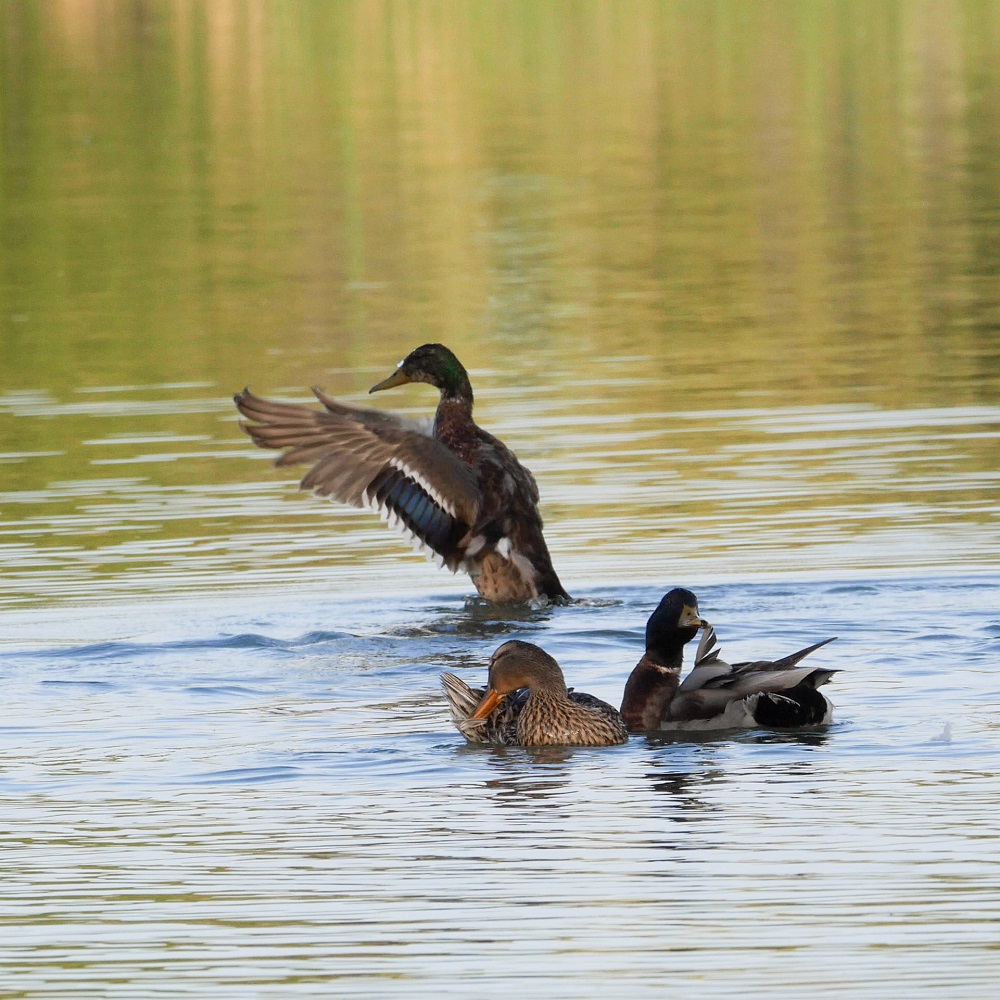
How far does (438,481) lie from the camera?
13.1 m

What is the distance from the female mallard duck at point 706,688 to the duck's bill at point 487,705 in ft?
1.83

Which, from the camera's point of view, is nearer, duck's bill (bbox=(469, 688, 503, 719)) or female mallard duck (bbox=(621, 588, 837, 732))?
female mallard duck (bbox=(621, 588, 837, 732))

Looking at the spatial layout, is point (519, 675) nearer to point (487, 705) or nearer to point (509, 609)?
point (487, 705)

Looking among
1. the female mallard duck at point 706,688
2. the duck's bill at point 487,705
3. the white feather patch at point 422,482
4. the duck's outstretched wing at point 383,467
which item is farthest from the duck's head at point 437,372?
the duck's bill at point 487,705

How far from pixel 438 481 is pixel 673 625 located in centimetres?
367

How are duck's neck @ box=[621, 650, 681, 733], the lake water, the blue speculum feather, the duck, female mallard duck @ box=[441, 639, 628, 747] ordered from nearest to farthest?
the lake water < female mallard duck @ box=[441, 639, 628, 747] < duck's neck @ box=[621, 650, 681, 733] < the duck < the blue speculum feather

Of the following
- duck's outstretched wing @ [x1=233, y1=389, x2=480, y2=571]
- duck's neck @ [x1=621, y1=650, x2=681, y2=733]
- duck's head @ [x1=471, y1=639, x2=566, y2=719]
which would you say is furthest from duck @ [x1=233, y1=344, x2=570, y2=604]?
duck's head @ [x1=471, y1=639, x2=566, y2=719]

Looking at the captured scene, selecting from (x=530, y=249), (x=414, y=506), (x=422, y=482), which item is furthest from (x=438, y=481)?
(x=530, y=249)

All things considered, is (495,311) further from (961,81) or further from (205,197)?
(961,81)

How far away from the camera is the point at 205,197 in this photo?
3472cm

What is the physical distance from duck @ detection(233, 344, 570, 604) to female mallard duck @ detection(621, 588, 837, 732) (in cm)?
293

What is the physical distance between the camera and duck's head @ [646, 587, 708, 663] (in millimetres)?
9688

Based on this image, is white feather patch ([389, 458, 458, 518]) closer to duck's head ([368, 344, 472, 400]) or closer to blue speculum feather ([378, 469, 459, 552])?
blue speculum feather ([378, 469, 459, 552])

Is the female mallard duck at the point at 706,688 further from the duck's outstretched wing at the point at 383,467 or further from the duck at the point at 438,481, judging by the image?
the duck's outstretched wing at the point at 383,467
